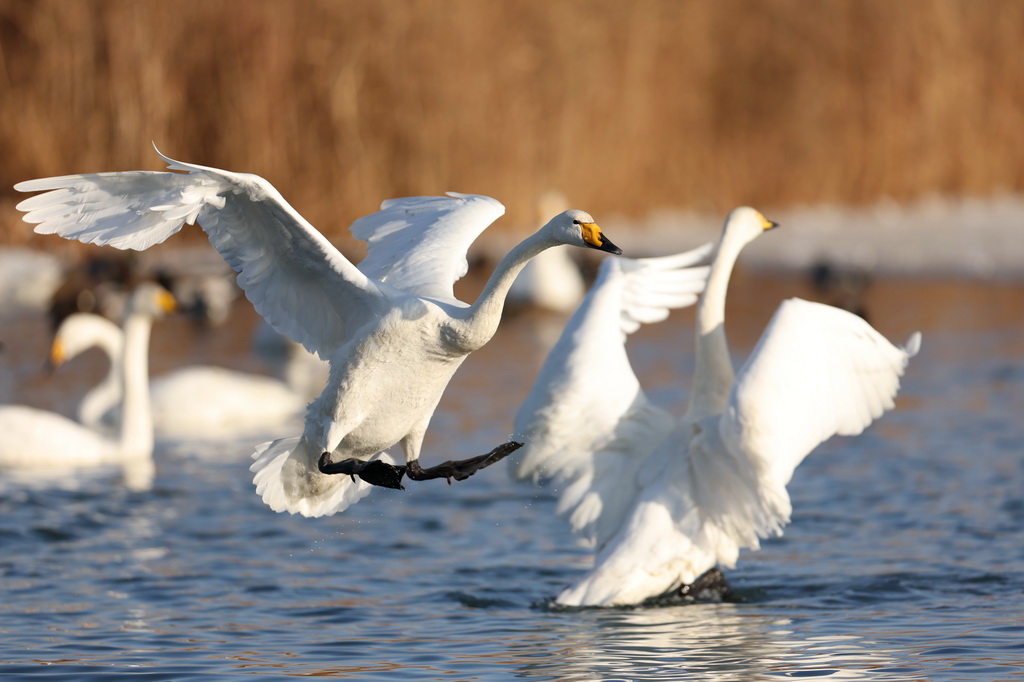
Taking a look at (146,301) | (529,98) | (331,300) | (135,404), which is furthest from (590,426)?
(529,98)

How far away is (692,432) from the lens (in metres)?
6.84

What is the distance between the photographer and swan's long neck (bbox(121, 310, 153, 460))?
9.95 meters

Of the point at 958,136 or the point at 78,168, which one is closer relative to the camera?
the point at 78,168

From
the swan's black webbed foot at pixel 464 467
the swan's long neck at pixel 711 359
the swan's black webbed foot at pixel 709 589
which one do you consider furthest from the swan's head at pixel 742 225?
the swan's black webbed foot at pixel 464 467

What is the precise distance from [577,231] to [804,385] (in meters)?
1.52

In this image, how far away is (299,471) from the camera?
6.12m

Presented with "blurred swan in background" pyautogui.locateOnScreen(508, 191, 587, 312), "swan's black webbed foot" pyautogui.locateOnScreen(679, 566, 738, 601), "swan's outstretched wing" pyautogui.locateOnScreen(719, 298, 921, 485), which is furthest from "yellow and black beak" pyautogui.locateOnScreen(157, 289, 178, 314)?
"blurred swan in background" pyautogui.locateOnScreen(508, 191, 587, 312)

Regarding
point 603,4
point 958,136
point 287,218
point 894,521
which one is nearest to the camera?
point 287,218

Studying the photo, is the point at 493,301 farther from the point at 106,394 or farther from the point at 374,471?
the point at 106,394

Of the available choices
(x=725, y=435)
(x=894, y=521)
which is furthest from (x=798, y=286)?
(x=725, y=435)

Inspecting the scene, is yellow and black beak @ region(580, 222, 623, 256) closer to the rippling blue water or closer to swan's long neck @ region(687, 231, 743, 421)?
the rippling blue water

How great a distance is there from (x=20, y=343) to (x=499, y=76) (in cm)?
656

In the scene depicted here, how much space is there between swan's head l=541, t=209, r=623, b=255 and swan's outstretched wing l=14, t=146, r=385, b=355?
2.40ft

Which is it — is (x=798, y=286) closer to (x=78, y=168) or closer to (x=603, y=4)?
(x=603, y=4)
